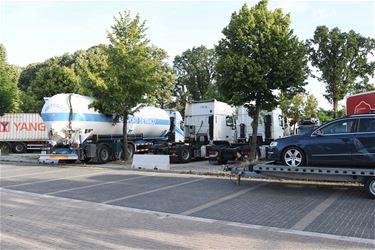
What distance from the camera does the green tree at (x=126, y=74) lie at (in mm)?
20156

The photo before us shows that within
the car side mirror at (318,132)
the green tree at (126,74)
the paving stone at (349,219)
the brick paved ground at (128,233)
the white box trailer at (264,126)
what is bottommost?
the brick paved ground at (128,233)

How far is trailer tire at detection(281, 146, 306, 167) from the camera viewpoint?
1080cm

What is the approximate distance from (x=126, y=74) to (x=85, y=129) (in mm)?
3594

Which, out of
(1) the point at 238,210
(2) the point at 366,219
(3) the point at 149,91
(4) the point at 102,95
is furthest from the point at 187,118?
(2) the point at 366,219

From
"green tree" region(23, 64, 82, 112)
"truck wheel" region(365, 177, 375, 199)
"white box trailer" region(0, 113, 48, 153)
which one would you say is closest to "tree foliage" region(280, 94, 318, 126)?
"green tree" region(23, 64, 82, 112)

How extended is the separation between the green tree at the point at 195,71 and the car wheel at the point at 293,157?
51.9 meters

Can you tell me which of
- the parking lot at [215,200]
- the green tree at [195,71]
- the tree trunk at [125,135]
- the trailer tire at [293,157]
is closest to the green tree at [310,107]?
the green tree at [195,71]

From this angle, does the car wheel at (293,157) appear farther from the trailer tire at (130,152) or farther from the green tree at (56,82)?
the green tree at (56,82)

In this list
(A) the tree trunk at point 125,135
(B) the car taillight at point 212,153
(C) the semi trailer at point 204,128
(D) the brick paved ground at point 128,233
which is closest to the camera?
(D) the brick paved ground at point 128,233

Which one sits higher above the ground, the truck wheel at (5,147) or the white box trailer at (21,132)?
the white box trailer at (21,132)

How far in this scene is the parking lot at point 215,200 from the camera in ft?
24.6

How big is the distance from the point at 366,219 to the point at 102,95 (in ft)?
51.2

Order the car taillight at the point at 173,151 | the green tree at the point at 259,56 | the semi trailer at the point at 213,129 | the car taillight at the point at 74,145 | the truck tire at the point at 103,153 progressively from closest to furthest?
1. the green tree at the point at 259,56
2. the car taillight at the point at 74,145
3. the truck tire at the point at 103,153
4. the car taillight at the point at 173,151
5. the semi trailer at the point at 213,129

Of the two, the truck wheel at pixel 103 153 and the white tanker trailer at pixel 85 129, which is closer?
the white tanker trailer at pixel 85 129
